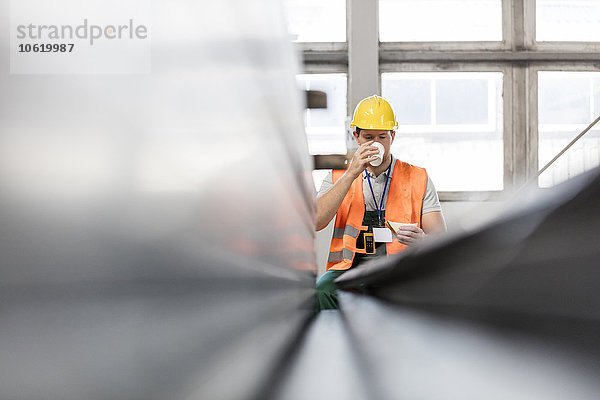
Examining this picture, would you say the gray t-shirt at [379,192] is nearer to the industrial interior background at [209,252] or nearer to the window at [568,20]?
the industrial interior background at [209,252]

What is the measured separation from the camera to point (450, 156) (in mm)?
2854

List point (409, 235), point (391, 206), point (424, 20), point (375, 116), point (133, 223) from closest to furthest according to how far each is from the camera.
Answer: point (133, 223) < point (409, 235) < point (391, 206) < point (375, 116) < point (424, 20)

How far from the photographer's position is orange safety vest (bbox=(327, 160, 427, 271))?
1485 mm

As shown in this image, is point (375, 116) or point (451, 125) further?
point (451, 125)

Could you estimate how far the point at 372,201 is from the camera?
1.53m

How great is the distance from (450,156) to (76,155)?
2892 millimetres

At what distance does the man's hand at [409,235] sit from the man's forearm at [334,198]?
0.18 metres

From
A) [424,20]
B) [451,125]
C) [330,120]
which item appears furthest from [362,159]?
[424,20]

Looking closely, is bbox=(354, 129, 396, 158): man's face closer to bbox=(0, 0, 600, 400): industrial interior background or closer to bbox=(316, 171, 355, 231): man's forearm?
bbox=(316, 171, 355, 231): man's forearm

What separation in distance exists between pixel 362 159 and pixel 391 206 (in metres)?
0.19

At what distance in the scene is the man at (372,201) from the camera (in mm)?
1402

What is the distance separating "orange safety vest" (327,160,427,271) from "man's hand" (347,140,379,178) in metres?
0.13

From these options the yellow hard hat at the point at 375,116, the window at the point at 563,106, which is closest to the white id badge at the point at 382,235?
the yellow hard hat at the point at 375,116

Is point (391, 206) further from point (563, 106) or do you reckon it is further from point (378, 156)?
point (563, 106)
